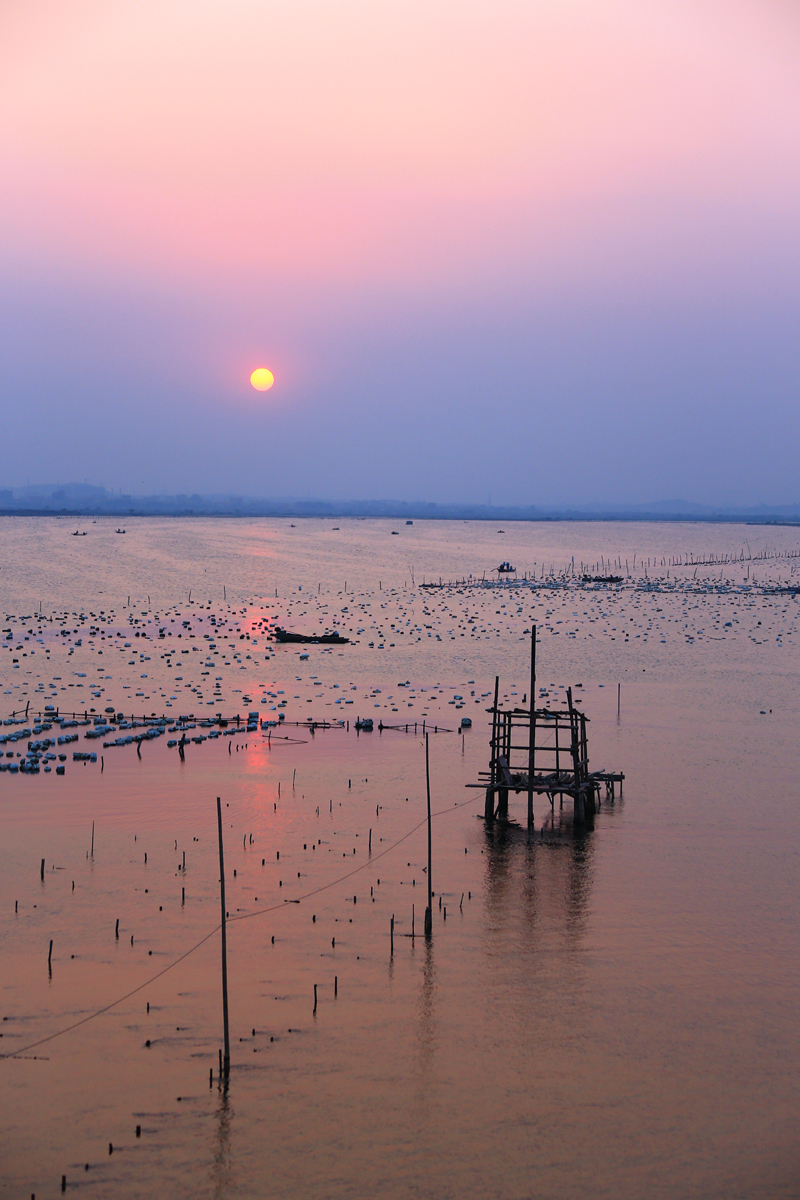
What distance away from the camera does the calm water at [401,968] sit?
1619 centimetres

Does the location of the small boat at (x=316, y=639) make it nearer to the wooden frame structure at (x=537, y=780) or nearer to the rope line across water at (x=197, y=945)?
the wooden frame structure at (x=537, y=780)

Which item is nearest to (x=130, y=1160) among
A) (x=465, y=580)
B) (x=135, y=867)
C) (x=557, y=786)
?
(x=135, y=867)

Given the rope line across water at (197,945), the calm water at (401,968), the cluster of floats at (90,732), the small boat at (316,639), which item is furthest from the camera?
the small boat at (316,639)

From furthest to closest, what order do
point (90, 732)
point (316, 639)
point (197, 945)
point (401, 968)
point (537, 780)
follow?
point (316, 639), point (90, 732), point (537, 780), point (197, 945), point (401, 968)

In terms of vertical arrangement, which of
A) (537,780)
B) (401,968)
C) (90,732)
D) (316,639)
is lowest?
(401,968)

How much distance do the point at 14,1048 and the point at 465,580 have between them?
341 feet

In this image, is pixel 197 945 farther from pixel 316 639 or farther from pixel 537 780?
pixel 316 639

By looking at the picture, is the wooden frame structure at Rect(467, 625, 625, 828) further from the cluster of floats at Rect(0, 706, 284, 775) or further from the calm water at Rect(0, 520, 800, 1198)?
the cluster of floats at Rect(0, 706, 284, 775)

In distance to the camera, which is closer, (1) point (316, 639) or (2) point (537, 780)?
(2) point (537, 780)

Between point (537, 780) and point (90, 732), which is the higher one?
point (537, 780)

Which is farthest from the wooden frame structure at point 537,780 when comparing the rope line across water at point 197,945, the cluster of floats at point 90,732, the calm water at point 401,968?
the cluster of floats at point 90,732

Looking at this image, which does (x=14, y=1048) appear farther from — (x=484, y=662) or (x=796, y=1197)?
(x=484, y=662)

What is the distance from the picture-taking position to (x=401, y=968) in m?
21.3

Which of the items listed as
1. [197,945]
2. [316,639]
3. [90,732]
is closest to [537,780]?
[197,945]
